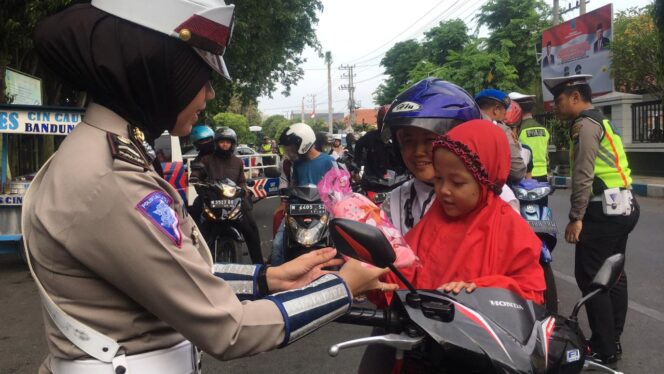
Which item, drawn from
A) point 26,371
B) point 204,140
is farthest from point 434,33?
point 26,371

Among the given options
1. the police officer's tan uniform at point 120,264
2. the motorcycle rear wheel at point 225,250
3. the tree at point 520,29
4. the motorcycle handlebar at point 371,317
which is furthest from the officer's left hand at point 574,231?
the tree at point 520,29

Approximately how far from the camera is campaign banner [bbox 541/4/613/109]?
2012 cm

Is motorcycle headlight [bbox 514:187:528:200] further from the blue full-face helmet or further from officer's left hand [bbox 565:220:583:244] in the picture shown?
the blue full-face helmet

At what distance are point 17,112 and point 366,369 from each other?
6.06m

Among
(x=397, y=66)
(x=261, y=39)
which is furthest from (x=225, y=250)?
(x=397, y=66)

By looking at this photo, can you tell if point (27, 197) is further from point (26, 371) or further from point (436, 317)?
point (26, 371)

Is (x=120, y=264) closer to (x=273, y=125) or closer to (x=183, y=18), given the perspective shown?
(x=183, y=18)

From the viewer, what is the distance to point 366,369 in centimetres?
182

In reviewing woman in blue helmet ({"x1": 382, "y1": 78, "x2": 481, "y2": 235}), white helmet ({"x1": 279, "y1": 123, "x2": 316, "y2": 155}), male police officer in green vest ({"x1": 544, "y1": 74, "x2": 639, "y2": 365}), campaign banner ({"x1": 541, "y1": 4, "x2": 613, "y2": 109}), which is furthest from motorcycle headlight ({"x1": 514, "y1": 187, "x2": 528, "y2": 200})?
campaign banner ({"x1": 541, "y1": 4, "x2": 613, "y2": 109})

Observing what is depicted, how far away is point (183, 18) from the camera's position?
130 cm

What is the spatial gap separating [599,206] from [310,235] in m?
2.39

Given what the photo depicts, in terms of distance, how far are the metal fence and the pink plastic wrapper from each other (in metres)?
17.2

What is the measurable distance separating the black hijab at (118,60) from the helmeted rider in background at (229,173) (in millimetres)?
4458

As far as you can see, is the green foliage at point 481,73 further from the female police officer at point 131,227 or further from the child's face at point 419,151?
the female police officer at point 131,227
